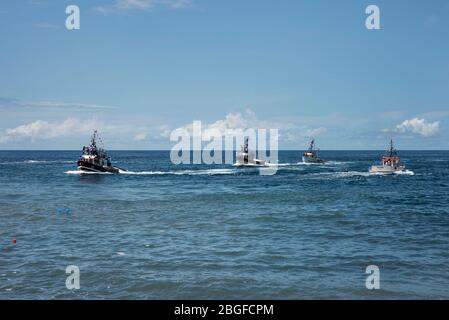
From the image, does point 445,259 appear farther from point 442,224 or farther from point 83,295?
point 83,295

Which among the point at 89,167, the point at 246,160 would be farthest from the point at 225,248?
the point at 246,160

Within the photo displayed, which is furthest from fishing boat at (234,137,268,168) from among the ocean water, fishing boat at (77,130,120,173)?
the ocean water

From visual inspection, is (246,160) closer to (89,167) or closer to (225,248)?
(89,167)

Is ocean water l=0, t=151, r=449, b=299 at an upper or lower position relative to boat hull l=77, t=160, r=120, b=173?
lower

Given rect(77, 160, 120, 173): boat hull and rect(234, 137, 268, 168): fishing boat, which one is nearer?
rect(77, 160, 120, 173): boat hull

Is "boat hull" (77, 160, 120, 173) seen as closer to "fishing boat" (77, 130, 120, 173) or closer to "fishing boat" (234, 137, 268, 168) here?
"fishing boat" (77, 130, 120, 173)

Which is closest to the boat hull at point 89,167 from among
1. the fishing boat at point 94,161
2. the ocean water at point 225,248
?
the fishing boat at point 94,161

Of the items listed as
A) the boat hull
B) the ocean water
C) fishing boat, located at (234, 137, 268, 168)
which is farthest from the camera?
fishing boat, located at (234, 137, 268, 168)

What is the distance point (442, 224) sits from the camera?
106ft

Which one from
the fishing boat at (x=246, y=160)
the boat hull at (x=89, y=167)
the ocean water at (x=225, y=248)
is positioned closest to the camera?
the ocean water at (x=225, y=248)

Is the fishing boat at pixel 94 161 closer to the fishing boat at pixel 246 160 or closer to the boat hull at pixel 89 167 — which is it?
the boat hull at pixel 89 167
